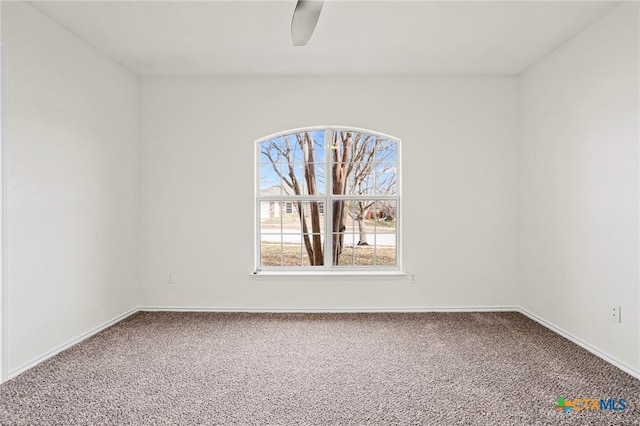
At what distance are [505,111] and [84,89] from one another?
4.24m

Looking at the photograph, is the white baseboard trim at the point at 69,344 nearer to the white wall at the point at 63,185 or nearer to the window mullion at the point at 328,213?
the white wall at the point at 63,185

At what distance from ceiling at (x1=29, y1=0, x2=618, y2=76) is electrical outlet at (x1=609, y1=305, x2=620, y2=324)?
2.24 m

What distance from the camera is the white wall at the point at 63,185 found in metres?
2.46

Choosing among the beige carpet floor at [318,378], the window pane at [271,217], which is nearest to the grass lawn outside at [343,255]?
the window pane at [271,217]

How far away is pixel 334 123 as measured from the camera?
394 centimetres

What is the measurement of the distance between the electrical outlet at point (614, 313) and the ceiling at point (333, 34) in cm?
224

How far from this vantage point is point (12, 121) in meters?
2.42

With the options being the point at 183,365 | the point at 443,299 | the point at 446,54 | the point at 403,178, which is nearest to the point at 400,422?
the point at 183,365

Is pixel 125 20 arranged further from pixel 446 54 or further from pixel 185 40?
pixel 446 54

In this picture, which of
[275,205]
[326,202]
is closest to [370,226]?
[326,202]

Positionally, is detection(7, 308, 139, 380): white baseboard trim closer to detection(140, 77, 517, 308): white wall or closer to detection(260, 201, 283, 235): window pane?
detection(140, 77, 517, 308): white wall

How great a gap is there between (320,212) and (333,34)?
1888mm

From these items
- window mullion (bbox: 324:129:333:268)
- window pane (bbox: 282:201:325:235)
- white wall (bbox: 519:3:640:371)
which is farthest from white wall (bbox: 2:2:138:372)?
white wall (bbox: 519:3:640:371)

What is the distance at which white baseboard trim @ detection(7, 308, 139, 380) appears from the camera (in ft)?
8.06
